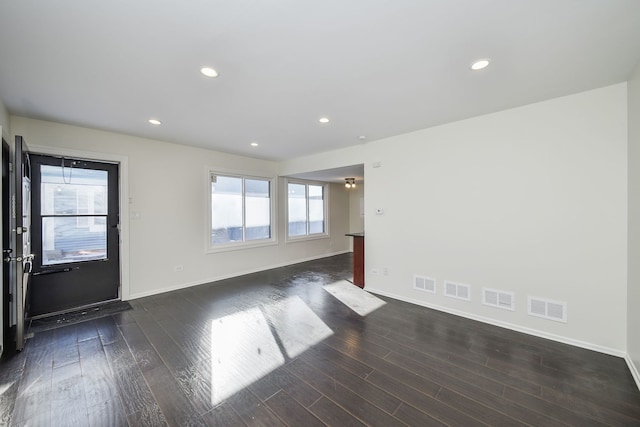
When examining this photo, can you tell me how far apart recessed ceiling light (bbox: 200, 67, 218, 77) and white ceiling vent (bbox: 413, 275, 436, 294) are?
356cm

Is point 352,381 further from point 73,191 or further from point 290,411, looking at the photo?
point 73,191

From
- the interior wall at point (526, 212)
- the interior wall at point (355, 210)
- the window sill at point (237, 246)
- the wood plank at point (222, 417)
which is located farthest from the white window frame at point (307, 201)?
the wood plank at point (222, 417)

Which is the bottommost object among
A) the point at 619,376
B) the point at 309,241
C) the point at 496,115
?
the point at 619,376

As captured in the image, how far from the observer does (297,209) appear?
6758mm

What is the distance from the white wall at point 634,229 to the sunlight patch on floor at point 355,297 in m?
2.36

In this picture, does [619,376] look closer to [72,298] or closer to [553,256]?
[553,256]

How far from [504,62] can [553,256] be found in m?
2.08

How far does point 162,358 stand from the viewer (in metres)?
2.36

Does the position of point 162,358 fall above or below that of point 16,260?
below

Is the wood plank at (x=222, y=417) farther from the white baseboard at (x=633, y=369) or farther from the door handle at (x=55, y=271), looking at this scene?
the door handle at (x=55, y=271)

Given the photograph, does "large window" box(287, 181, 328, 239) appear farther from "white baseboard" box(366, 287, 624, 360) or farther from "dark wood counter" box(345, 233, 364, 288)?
"white baseboard" box(366, 287, 624, 360)

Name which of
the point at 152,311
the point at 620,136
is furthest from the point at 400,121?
the point at 152,311

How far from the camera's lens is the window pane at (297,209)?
655cm

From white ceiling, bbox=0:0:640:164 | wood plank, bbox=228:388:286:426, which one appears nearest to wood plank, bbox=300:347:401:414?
wood plank, bbox=228:388:286:426
